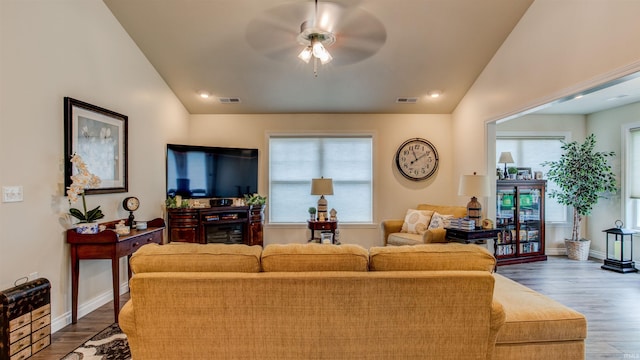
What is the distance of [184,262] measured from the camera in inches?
68.5

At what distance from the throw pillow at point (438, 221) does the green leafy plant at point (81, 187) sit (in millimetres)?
4046

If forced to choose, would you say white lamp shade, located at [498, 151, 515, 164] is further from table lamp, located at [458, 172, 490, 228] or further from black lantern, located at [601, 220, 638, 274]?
black lantern, located at [601, 220, 638, 274]

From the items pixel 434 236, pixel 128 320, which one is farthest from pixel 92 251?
pixel 434 236

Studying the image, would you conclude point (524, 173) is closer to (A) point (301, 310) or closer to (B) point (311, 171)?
(B) point (311, 171)

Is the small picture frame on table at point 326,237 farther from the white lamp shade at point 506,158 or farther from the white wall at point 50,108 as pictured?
the white lamp shade at point 506,158

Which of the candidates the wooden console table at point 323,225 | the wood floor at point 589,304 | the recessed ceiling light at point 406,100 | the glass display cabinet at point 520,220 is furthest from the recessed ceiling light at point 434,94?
the wood floor at point 589,304

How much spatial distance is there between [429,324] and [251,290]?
0.98 meters

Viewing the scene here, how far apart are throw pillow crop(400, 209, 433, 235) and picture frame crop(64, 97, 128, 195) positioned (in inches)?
150

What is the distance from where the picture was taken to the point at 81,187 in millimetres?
2703

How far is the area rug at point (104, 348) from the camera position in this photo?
2.28m

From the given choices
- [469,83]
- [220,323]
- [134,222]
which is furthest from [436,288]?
[469,83]

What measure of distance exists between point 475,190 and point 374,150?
1937mm

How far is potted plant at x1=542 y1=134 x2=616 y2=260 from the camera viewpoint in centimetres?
475

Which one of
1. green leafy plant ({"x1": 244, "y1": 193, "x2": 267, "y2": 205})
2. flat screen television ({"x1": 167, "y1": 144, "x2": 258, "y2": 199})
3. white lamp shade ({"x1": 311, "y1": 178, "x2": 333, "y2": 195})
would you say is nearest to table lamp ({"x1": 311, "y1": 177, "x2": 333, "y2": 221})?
white lamp shade ({"x1": 311, "y1": 178, "x2": 333, "y2": 195})
